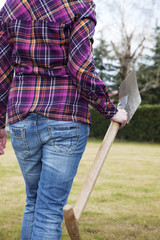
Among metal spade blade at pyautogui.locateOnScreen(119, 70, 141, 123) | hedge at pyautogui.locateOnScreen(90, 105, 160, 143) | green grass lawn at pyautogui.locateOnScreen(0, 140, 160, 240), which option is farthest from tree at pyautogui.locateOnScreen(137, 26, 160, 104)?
metal spade blade at pyautogui.locateOnScreen(119, 70, 141, 123)

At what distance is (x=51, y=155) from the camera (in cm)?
158

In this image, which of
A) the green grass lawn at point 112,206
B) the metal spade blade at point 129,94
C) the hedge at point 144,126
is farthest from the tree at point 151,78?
the metal spade blade at point 129,94

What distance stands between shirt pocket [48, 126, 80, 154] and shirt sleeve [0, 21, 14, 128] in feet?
1.40

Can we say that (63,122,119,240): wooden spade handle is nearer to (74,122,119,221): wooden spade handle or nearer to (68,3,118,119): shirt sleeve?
(74,122,119,221): wooden spade handle

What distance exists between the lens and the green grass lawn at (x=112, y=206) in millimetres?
3025

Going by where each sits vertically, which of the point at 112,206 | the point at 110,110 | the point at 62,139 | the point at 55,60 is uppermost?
the point at 55,60

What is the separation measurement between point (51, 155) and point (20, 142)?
183 millimetres

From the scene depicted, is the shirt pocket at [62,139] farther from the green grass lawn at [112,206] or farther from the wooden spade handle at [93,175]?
the green grass lawn at [112,206]


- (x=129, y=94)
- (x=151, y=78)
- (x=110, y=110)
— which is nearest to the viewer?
(x=110, y=110)

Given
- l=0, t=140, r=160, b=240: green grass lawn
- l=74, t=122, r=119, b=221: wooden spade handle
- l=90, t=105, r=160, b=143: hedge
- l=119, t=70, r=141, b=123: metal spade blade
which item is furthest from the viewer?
l=90, t=105, r=160, b=143: hedge

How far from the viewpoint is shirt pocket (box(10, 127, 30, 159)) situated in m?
1.63

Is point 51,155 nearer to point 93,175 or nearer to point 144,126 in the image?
point 93,175

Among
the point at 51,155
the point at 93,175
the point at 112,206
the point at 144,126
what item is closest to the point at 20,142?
the point at 51,155

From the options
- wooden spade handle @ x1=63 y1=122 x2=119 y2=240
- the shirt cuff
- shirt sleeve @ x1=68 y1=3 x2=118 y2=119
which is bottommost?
wooden spade handle @ x1=63 y1=122 x2=119 y2=240
